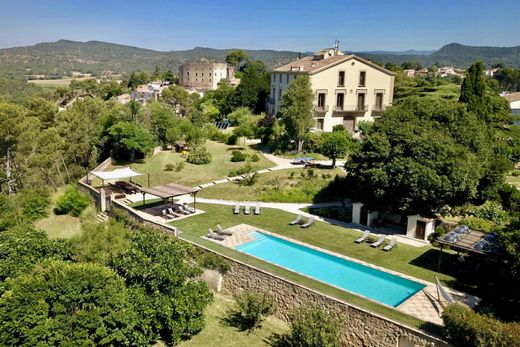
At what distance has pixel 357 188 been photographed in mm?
Result: 22859

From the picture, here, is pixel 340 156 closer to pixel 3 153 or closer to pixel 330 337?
pixel 330 337

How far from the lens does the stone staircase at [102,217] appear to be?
26.2 meters

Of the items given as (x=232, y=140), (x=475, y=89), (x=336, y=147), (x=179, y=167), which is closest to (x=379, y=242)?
(x=336, y=147)

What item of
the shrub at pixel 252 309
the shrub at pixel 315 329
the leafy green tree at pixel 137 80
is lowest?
the shrub at pixel 252 309

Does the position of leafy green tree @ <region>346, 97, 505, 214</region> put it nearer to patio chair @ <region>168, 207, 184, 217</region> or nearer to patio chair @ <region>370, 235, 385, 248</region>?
patio chair @ <region>370, 235, 385, 248</region>

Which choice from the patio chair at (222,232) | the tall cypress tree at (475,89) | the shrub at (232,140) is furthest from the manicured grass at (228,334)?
the shrub at (232,140)

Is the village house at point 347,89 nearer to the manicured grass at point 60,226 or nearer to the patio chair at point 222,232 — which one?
the patio chair at point 222,232

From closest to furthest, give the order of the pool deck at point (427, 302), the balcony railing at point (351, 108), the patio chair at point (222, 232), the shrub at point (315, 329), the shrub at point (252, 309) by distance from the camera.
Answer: the shrub at point (315, 329), the pool deck at point (427, 302), the shrub at point (252, 309), the patio chair at point (222, 232), the balcony railing at point (351, 108)

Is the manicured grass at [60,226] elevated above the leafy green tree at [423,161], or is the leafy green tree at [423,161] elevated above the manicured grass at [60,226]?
the leafy green tree at [423,161]

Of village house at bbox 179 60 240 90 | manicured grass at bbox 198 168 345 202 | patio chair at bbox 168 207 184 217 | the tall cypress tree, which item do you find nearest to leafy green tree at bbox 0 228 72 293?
patio chair at bbox 168 207 184 217

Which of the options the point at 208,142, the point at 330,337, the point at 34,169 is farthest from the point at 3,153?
the point at 330,337

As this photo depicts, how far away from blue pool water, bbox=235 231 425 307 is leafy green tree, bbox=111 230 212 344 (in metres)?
4.20

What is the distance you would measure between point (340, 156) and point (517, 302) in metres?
20.0

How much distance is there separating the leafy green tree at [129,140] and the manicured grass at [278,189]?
9901 millimetres
